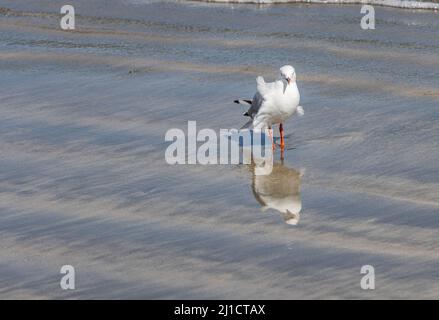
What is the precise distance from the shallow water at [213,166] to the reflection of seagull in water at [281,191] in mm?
21

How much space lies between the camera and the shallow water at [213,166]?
238 inches

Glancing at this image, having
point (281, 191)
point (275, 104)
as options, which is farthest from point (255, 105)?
point (281, 191)

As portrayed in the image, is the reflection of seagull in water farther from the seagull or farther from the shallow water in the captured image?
the seagull

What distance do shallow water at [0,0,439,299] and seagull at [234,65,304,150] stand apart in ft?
0.56

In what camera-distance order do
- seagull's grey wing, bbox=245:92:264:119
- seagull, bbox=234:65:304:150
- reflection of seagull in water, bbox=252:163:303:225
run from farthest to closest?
seagull's grey wing, bbox=245:92:264:119 < seagull, bbox=234:65:304:150 < reflection of seagull in water, bbox=252:163:303:225

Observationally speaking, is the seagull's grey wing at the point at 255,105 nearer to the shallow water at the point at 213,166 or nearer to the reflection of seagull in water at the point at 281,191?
the shallow water at the point at 213,166

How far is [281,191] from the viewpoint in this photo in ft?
Result: 24.3

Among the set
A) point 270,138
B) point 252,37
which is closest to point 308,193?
point 270,138

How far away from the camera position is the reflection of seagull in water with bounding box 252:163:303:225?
6973 mm

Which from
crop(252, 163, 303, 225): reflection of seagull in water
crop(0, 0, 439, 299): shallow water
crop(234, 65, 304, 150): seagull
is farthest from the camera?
crop(234, 65, 304, 150): seagull

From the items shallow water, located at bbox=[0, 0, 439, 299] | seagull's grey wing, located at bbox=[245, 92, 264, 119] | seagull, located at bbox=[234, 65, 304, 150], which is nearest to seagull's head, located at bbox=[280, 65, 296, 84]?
seagull, located at bbox=[234, 65, 304, 150]

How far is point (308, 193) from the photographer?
7.26m

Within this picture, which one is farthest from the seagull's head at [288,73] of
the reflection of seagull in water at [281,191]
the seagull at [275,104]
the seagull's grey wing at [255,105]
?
the reflection of seagull in water at [281,191]
